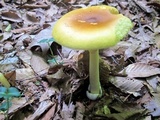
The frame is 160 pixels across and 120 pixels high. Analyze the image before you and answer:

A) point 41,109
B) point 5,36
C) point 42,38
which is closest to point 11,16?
point 5,36

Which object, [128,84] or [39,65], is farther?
[39,65]

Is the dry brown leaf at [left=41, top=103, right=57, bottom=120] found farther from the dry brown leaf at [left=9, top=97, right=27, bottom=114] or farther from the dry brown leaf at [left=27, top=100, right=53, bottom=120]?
the dry brown leaf at [left=9, top=97, right=27, bottom=114]

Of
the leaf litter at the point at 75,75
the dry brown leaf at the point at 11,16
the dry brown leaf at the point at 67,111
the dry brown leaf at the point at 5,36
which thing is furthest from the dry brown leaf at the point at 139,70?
the dry brown leaf at the point at 11,16

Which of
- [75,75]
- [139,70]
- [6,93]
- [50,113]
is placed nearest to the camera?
[6,93]

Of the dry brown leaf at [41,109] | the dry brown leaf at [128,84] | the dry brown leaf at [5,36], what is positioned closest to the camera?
the dry brown leaf at [41,109]

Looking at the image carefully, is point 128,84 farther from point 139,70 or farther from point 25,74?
point 25,74

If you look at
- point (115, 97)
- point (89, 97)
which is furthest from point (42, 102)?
point (115, 97)

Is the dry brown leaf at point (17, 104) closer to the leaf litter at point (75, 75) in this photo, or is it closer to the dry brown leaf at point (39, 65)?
the leaf litter at point (75, 75)

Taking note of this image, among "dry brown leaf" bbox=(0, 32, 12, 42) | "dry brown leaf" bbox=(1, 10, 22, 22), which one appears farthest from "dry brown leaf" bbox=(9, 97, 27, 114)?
"dry brown leaf" bbox=(1, 10, 22, 22)
